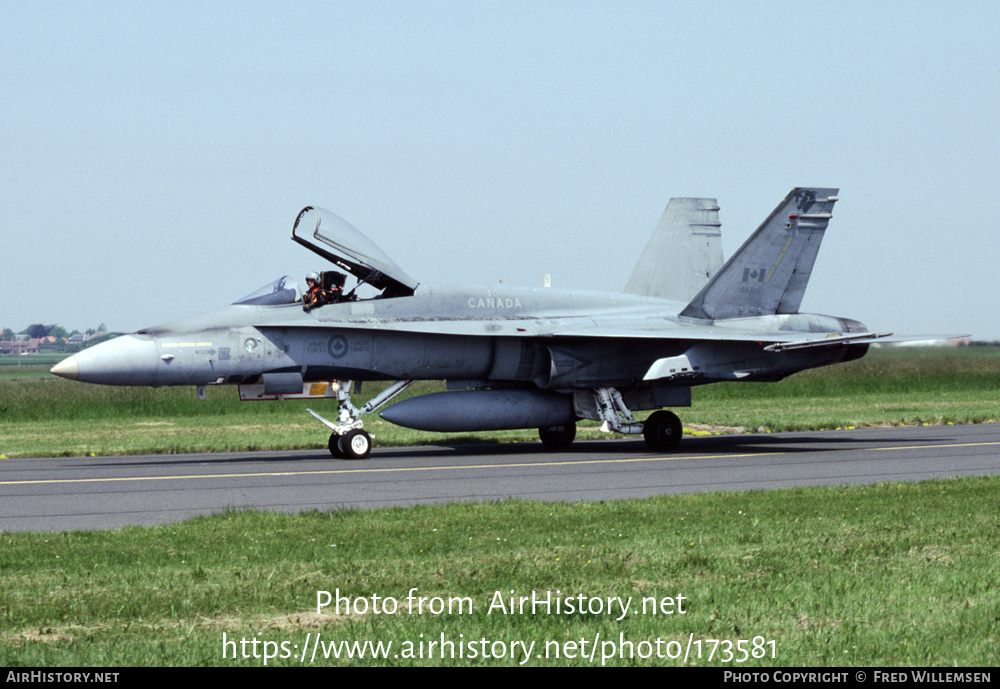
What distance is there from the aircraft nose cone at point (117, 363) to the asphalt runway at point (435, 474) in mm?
1321

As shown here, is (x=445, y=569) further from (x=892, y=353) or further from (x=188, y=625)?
(x=892, y=353)

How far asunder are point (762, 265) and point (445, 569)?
14.4 meters

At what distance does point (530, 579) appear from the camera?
7.56 metres

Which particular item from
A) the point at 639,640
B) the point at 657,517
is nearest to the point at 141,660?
the point at 639,640

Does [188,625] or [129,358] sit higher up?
[129,358]

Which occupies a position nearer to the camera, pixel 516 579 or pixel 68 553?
pixel 516 579

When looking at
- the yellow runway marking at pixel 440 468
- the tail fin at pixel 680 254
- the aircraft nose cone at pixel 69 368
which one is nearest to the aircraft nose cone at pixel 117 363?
the aircraft nose cone at pixel 69 368

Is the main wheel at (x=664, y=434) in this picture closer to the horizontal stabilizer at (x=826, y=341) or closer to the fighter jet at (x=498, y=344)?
the fighter jet at (x=498, y=344)

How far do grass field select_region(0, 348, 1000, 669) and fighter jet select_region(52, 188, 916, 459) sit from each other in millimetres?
6569

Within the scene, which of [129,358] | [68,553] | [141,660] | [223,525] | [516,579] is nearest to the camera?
[141,660]

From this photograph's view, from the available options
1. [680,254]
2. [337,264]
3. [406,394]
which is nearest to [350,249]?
[337,264]

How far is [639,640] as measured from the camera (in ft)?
19.5

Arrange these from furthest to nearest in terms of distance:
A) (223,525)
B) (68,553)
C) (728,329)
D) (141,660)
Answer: (728,329), (223,525), (68,553), (141,660)

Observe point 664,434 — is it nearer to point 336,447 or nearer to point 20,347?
point 336,447
